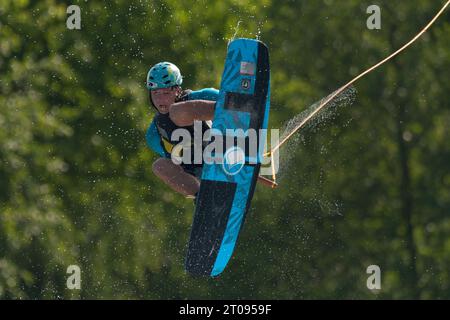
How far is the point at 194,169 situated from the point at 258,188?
934 centimetres

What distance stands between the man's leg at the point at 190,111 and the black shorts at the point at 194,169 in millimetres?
376

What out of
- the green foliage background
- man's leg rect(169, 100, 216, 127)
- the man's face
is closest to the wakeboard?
man's leg rect(169, 100, 216, 127)

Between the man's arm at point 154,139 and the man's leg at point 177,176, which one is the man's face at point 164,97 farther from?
the man's leg at point 177,176

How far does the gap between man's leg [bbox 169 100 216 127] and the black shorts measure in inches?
14.8

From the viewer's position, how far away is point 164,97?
789 cm

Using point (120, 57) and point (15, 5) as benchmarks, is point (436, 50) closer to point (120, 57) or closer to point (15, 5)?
point (120, 57)

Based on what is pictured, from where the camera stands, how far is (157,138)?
8.12m

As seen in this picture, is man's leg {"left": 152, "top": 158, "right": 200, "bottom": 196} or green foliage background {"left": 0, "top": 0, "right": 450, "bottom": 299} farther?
green foliage background {"left": 0, "top": 0, "right": 450, "bottom": 299}

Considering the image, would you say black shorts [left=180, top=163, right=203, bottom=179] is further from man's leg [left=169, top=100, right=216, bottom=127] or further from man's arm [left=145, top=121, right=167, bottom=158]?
man's leg [left=169, top=100, right=216, bottom=127]

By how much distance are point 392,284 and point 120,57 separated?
216 inches

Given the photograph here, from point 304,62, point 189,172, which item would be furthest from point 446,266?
point 189,172

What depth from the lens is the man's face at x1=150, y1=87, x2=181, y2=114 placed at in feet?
25.8
